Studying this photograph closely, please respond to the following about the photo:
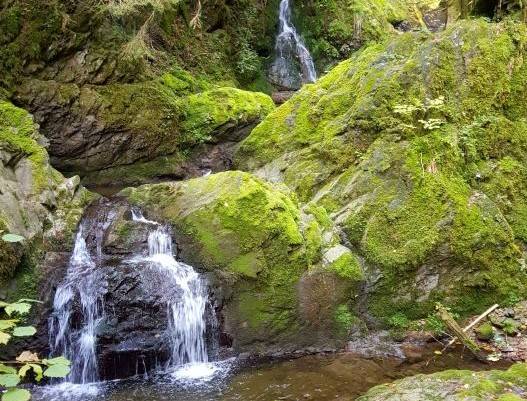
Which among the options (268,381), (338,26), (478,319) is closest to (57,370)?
(268,381)

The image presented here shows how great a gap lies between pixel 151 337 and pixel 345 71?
6322 mm

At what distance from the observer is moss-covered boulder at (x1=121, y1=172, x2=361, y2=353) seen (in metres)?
7.05

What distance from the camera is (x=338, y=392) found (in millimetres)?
5801

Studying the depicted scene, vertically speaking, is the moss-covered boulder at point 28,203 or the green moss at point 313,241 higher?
the moss-covered boulder at point 28,203

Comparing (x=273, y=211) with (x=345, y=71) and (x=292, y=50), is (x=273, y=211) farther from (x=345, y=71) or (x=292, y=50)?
(x=292, y=50)

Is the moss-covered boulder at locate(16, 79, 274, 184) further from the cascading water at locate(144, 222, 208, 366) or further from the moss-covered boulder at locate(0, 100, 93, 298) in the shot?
the cascading water at locate(144, 222, 208, 366)

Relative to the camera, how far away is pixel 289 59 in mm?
17031

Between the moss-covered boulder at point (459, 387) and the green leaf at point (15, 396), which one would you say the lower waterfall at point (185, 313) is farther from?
the green leaf at point (15, 396)

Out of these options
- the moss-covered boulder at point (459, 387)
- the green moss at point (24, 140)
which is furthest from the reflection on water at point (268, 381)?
Result: the green moss at point (24, 140)

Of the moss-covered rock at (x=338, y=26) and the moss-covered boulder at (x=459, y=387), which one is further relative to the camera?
the moss-covered rock at (x=338, y=26)

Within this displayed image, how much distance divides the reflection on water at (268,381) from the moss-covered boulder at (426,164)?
1.08 m

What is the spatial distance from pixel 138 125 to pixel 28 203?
3.86m

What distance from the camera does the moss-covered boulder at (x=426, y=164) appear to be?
7359mm

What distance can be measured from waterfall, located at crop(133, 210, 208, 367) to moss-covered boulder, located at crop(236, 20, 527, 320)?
2.45 metres
